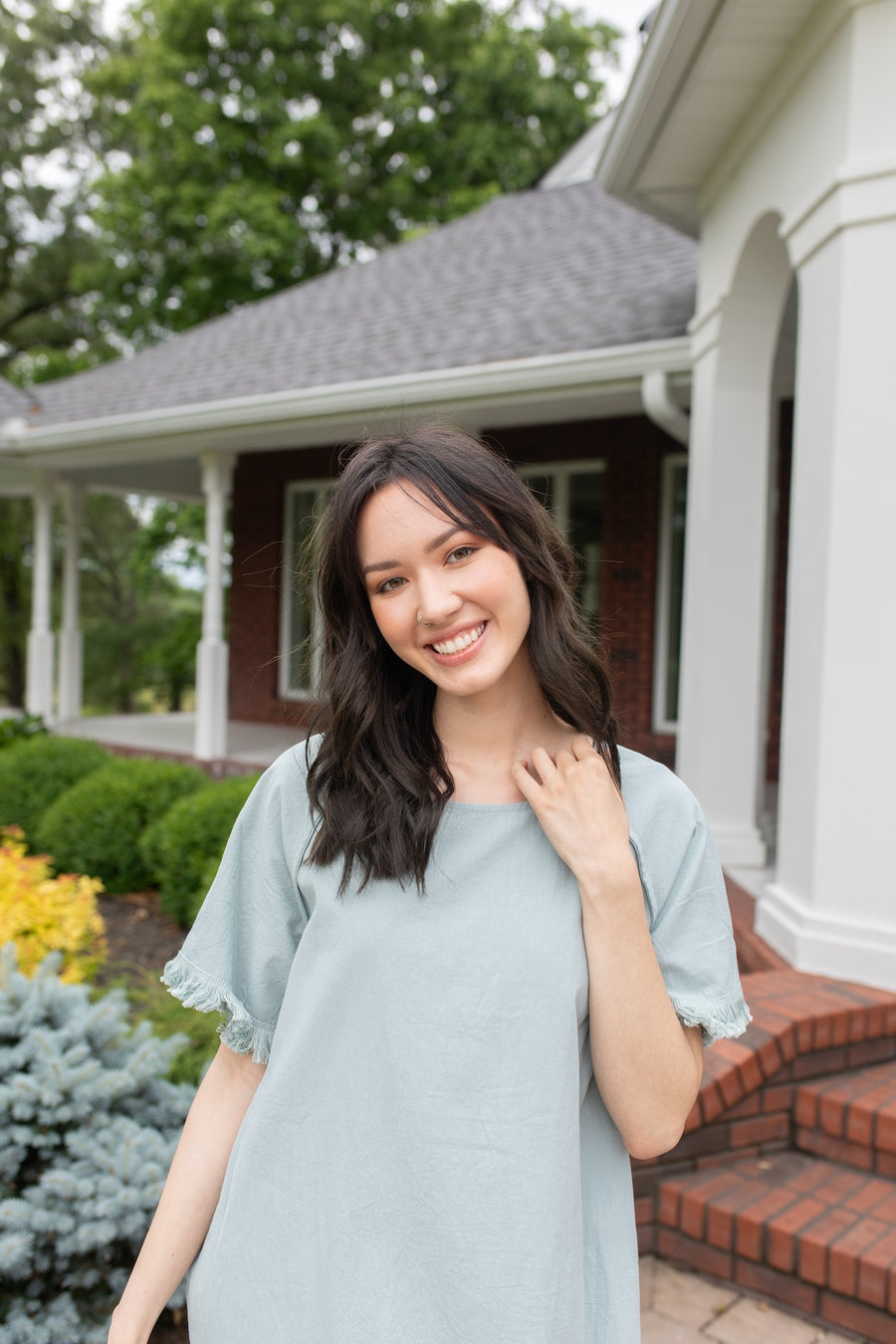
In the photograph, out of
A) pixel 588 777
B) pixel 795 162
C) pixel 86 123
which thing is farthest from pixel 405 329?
pixel 86 123

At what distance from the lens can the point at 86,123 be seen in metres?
22.6

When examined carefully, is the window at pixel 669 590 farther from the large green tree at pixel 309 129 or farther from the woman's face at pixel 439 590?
the large green tree at pixel 309 129

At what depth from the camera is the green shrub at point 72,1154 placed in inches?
87.0

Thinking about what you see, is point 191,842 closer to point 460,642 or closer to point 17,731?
point 17,731

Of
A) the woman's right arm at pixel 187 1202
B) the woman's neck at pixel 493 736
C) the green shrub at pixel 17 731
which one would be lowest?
the green shrub at pixel 17 731

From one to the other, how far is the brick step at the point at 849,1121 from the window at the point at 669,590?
16.6 ft

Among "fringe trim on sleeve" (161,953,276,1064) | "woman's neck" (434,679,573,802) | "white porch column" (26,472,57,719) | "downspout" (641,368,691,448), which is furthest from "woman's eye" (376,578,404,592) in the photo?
"white porch column" (26,472,57,719)

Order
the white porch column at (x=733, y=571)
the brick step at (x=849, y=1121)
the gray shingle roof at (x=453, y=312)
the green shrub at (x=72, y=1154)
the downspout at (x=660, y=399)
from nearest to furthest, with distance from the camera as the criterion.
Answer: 1. the green shrub at (x=72, y=1154)
2. the brick step at (x=849, y=1121)
3. the white porch column at (x=733, y=571)
4. the downspout at (x=660, y=399)
5. the gray shingle roof at (x=453, y=312)

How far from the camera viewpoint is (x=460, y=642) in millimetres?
1249

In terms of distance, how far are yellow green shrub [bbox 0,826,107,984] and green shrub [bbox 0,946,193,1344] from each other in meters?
0.91

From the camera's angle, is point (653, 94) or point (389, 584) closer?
point (389, 584)

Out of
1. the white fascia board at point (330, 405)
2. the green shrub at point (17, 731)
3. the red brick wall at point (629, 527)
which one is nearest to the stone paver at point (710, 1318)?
the white fascia board at point (330, 405)

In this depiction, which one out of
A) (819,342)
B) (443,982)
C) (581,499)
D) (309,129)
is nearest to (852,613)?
(819,342)

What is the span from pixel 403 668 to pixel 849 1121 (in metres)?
2.21
